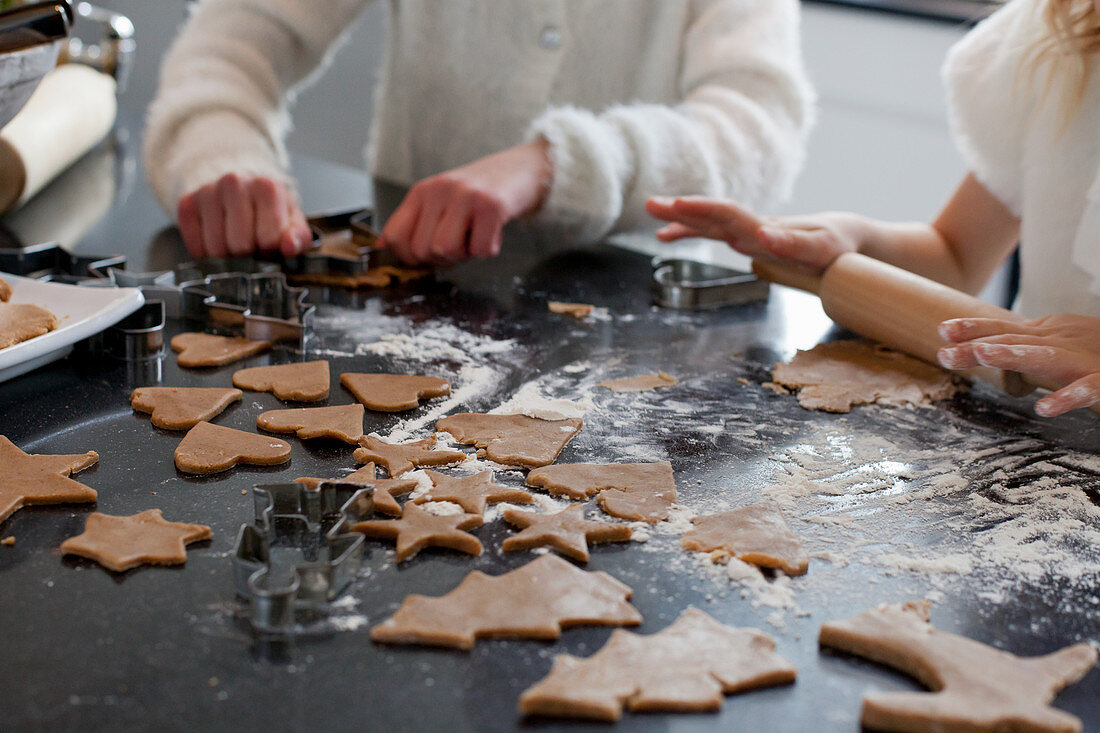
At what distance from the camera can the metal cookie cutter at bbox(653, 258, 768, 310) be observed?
1276mm

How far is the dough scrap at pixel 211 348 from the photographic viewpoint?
964 mm

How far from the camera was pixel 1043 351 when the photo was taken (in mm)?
894

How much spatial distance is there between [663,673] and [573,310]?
0.74 m

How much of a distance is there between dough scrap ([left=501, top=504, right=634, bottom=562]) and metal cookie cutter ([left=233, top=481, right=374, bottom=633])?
0.11 meters

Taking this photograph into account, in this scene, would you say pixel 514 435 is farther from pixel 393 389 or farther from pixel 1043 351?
pixel 1043 351

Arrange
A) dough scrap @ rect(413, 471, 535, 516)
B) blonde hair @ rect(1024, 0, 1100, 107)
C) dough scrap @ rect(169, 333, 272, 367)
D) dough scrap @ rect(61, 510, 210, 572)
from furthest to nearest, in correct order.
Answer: blonde hair @ rect(1024, 0, 1100, 107), dough scrap @ rect(169, 333, 272, 367), dough scrap @ rect(413, 471, 535, 516), dough scrap @ rect(61, 510, 210, 572)

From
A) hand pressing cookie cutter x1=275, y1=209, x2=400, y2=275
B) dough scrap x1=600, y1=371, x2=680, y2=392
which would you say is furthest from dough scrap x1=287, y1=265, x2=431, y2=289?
dough scrap x1=600, y1=371, x2=680, y2=392

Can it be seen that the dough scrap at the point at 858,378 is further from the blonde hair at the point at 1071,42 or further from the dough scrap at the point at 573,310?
the blonde hair at the point at 1071,42

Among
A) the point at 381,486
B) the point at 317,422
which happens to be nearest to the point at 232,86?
the point at 317,422

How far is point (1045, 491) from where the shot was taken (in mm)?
799

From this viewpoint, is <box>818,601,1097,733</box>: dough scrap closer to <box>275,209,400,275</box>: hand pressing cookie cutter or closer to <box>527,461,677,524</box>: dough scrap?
<box>527,461,677,524</box>: dough scrap

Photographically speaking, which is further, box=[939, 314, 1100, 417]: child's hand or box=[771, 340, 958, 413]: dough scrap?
box=[771, 340, 958, 413]: dough scrap

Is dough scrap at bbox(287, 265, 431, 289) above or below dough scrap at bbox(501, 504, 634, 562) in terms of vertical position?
below

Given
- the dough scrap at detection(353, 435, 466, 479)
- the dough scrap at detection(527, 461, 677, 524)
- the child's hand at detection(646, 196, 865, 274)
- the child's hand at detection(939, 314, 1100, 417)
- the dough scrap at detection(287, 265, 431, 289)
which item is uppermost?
the child's hand at detection(646, 196, 865, 274)
